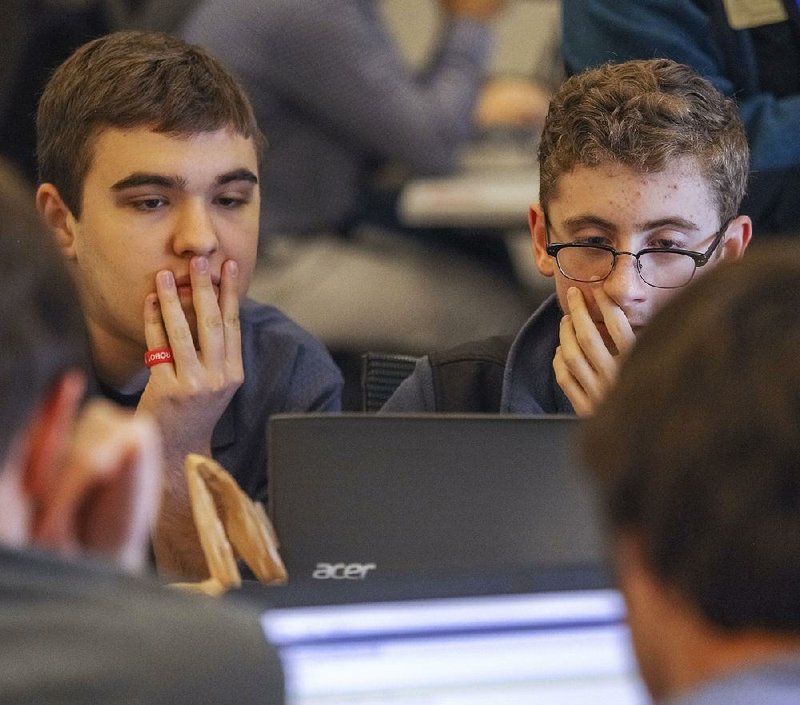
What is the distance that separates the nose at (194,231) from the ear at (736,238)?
556 mm

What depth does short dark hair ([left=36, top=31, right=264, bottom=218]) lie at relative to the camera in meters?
1.55

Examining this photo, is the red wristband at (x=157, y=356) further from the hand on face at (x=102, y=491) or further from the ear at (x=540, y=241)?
the hand on face at (x=102, y=491)

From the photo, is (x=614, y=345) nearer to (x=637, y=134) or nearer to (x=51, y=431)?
(x=637, y=134)

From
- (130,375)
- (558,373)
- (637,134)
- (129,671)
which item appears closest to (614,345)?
(558,373)

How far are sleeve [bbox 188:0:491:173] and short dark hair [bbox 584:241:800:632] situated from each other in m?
2.34

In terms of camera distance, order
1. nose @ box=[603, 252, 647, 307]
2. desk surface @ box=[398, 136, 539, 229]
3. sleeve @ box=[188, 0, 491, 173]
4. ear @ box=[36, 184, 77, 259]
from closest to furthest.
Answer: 1. nose @ box=[603, 252, 647, 307]
2. ear @ box=[36, 184, 77, 259]
3. sleeve @ box=[188, 0, 491, 173]
4. desk surface @ box=[398, 136, 539, 229]

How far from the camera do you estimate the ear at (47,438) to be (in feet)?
2.33

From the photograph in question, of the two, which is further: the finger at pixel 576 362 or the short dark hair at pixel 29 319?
the finger at pixel 576 362

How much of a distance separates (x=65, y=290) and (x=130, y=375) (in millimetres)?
960

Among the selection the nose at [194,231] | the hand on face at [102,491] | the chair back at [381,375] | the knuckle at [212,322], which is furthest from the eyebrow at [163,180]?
the hand on face at [102,491]

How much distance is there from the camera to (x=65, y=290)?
72 cm

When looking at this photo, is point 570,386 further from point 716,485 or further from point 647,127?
point 716,485

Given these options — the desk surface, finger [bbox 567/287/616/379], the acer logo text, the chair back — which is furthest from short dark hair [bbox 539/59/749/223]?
the desk surface

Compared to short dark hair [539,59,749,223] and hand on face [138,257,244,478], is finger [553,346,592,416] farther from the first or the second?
hand on face [138,257,244,478]
